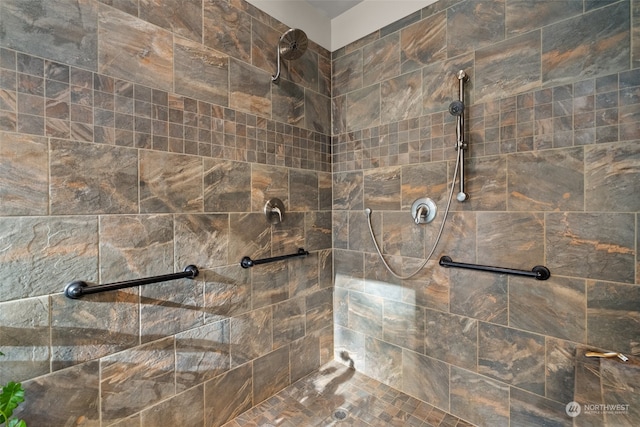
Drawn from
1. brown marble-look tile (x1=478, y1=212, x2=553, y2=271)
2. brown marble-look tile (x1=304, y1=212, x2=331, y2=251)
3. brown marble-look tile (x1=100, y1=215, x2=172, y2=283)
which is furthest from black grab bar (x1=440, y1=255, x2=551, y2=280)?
brown marble-look tile (x1=100, y1=215, x2=172, y2=283)

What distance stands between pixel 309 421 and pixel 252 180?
1.29 meters

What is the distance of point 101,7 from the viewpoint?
3.49 ft

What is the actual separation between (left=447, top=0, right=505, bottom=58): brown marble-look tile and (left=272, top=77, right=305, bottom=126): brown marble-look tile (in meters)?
0.86

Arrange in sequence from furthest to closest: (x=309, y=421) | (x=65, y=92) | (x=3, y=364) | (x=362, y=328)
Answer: (x=362, y=328) < (x=309, y=421) < (x=65, y=92) < (x=3, y=364)

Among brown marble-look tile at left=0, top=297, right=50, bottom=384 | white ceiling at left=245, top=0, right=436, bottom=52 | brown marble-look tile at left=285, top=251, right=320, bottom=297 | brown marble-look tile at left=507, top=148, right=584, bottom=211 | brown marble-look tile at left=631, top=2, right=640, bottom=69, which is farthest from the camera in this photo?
brown marble-look tile at left=285, top=251, right=320, bottom=297

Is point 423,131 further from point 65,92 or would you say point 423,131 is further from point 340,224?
point 65,92

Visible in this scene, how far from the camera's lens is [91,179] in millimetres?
1040

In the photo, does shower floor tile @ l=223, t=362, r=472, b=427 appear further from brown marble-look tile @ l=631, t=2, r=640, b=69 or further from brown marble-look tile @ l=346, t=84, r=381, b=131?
brown marble-look tile @ l=631, t=2, r=640, b=69

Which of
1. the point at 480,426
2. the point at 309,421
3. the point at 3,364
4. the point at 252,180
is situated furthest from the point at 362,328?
the point at 3,364

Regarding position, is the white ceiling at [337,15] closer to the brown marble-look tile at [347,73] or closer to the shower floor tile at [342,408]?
the brown marble-look tile at [347,73]

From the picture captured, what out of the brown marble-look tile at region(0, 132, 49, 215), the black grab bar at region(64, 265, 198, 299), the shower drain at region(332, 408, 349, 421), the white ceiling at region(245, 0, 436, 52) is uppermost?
the white ceiling at region(245, 0, 436, 52)

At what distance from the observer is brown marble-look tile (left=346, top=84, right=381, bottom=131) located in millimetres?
1762

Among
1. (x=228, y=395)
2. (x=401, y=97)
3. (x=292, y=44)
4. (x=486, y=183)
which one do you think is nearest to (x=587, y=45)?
(x=486, y=183)

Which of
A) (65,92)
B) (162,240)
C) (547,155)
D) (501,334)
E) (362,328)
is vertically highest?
(65,92)
